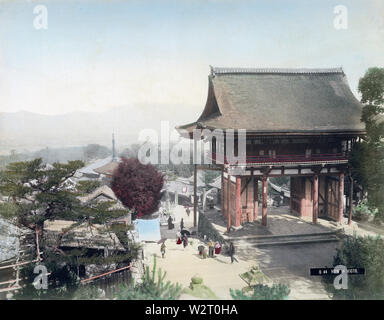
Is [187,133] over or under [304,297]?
over

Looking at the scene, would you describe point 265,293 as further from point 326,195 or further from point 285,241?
point 326,195

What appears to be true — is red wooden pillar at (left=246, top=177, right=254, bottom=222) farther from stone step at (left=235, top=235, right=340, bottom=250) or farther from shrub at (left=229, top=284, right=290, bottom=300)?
shrub at (left=229, top=284, right=290, bottom=300)

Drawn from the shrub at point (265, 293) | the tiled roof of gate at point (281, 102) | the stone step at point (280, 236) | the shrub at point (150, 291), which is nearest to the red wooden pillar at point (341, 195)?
the stone step at point (280, 236)

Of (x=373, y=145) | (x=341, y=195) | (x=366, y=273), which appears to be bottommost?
(x=366, y=273)

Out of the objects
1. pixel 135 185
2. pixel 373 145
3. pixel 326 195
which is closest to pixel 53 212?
pixel 135 185

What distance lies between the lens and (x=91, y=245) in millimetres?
10969

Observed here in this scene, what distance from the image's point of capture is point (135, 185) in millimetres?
17156

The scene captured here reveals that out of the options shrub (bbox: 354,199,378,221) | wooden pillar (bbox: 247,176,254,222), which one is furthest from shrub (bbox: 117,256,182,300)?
shrub (bbox: 354,199,378,221)

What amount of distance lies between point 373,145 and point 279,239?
18.6 feet

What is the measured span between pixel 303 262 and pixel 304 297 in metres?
2.39

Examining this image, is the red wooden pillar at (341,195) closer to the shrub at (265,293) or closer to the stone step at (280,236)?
the stone step at (280,236)
